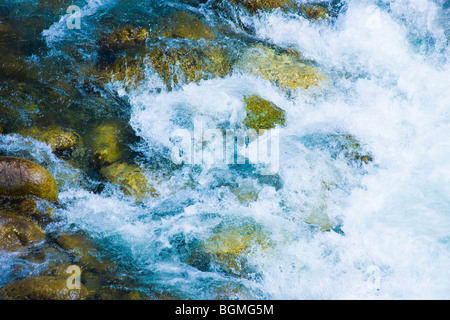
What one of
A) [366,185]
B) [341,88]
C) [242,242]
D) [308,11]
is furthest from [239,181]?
[308,11]

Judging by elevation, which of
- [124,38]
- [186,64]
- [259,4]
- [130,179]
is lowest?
[130,179]

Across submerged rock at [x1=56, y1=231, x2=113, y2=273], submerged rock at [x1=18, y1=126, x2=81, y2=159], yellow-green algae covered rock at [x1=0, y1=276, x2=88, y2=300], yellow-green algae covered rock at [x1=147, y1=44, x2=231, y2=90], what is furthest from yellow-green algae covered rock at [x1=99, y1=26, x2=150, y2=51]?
yellow-green algae covered rock at [x1=0, y1=276, x2=88, y2=300]

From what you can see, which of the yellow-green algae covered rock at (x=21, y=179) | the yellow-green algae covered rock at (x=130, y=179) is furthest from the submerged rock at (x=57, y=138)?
the yellow-green algae covered rock at (x=21, y=179)

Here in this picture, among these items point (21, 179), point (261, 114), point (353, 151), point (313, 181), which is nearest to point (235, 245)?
point (313, 181)

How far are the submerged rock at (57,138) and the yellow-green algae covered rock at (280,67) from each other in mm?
2950

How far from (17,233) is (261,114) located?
11.5ft

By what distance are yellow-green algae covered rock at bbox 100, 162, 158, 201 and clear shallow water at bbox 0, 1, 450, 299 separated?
116 mm

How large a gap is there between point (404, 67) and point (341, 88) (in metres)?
1.50

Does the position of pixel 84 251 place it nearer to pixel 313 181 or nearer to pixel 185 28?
pixel 313 181

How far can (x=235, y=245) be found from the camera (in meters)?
3.93

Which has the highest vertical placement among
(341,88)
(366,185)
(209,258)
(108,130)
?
(341,88)

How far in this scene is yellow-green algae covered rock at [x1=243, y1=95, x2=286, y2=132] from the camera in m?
5.34

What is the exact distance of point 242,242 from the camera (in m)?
3.96

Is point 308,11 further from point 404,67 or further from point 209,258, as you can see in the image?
point 209,258
